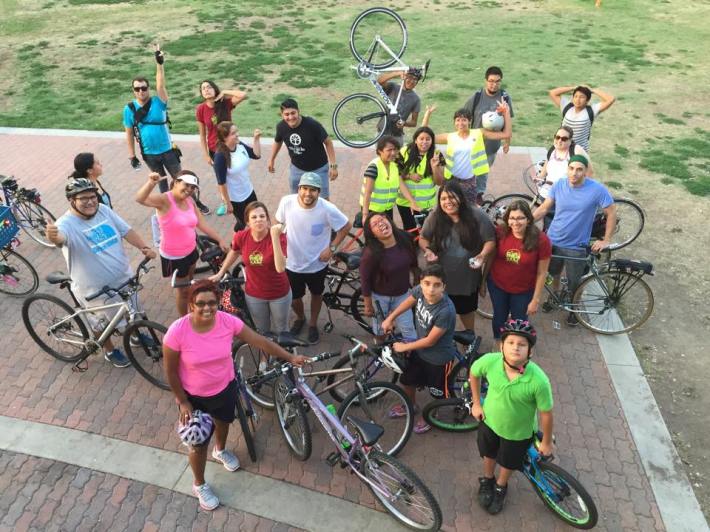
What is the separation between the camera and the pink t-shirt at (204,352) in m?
3.50

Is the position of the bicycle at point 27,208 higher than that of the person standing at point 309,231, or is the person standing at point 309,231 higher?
the person standing at point 309,231

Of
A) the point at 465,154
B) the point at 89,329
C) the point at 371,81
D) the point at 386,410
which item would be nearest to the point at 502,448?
the point at 386,410

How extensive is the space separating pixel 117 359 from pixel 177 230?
1619 mm

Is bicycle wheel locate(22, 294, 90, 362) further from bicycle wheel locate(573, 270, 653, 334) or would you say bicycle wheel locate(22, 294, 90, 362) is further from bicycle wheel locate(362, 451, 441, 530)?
bicycle wheel locate(573, 270, 653, 334)

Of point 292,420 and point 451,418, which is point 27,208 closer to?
point 292,420

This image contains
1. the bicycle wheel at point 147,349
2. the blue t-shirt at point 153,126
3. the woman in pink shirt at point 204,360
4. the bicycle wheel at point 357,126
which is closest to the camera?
the woman in pink shirt at point 204,360

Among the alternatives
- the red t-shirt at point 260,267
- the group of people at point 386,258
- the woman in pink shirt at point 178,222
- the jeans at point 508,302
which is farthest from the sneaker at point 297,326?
the jeans at point 508,302

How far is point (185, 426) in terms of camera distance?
3.72 m

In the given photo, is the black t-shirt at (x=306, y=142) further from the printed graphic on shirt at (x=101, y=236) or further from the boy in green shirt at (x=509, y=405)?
the boy in green shirt at (x=509, y=405)

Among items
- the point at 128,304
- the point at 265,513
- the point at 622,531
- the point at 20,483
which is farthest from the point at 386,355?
the point at 20,483

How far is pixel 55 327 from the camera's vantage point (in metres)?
5.25

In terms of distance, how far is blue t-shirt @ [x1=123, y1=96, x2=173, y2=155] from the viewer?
24.6ft

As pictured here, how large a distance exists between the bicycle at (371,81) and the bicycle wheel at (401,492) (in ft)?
18.7

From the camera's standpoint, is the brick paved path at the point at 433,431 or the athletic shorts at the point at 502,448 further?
the brick paved path at the point at 433,431
